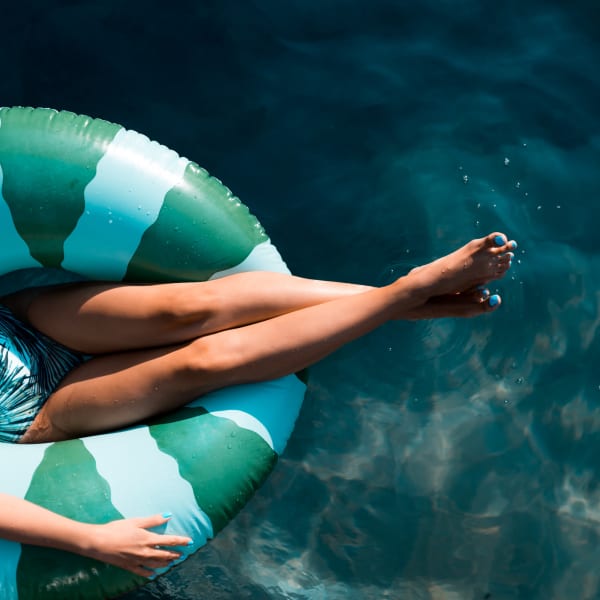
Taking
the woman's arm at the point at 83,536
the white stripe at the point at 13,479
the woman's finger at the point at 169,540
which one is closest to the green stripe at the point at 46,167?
the white stripe at the point at 13,479

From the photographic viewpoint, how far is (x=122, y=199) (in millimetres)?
2826

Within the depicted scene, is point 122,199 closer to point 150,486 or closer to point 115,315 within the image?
point 115,315

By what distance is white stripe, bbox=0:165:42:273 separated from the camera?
281cm

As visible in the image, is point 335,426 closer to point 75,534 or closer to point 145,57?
point 75,534

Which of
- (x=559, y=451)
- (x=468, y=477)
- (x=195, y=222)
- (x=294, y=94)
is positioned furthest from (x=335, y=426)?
(x=294, y=94)

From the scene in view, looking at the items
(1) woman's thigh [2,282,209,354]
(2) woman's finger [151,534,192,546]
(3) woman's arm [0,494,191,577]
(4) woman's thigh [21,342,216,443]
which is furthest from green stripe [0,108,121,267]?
(2) woman's finger [151,534,192,546]

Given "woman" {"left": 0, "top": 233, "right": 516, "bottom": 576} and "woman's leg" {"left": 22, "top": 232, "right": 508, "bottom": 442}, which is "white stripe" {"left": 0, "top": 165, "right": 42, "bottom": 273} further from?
"woman's leg" {"left": 22, "top": 232, "right": 508, "bottom": 442}

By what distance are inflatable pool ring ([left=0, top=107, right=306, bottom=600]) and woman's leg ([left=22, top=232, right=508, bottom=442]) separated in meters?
0.07

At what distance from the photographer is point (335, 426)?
356cm

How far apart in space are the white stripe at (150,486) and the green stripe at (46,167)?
686 mm

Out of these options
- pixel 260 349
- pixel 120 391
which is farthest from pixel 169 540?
pixel 260 349

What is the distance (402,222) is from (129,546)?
1729 mm

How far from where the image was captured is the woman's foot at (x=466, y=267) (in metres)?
2.68

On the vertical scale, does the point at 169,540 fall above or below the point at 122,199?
below
